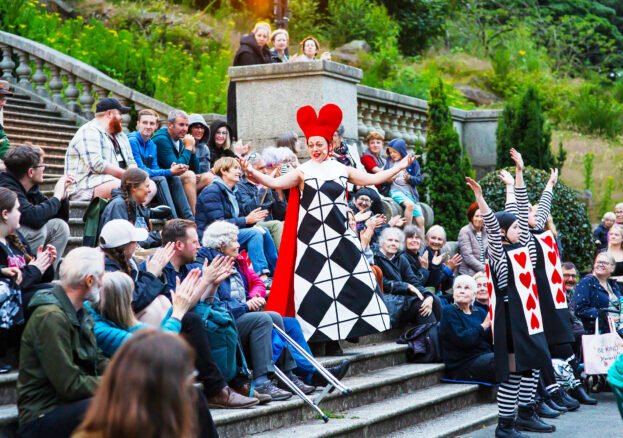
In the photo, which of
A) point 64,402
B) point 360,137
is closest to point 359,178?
point 64,402

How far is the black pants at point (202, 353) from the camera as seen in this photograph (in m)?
5.60

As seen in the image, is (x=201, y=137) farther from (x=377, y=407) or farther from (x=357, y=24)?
(x=357, y=24)

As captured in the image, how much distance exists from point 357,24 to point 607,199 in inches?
367

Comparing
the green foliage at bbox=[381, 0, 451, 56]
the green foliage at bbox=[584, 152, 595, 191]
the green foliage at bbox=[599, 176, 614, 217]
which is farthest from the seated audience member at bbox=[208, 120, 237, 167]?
the green foliage at bbox=[381, 0, 451, 56]

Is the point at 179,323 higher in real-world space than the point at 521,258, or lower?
lower

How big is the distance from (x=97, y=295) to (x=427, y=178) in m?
8.84

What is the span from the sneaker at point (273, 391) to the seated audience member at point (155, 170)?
2615mm

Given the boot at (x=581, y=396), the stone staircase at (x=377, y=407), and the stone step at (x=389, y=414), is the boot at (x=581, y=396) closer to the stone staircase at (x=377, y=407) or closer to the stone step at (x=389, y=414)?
the stone staircase at (x=377, y=407)

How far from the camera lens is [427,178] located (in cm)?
1299

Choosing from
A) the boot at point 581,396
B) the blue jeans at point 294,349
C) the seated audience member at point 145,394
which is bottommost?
the boot at point 581,396

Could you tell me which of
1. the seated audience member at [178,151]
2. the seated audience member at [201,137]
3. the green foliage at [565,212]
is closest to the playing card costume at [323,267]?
the seated audience member at [178,151]

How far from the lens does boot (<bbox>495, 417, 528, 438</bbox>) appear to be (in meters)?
7.05

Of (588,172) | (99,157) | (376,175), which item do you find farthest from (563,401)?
(588,172)

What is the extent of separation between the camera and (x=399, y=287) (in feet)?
29.6
